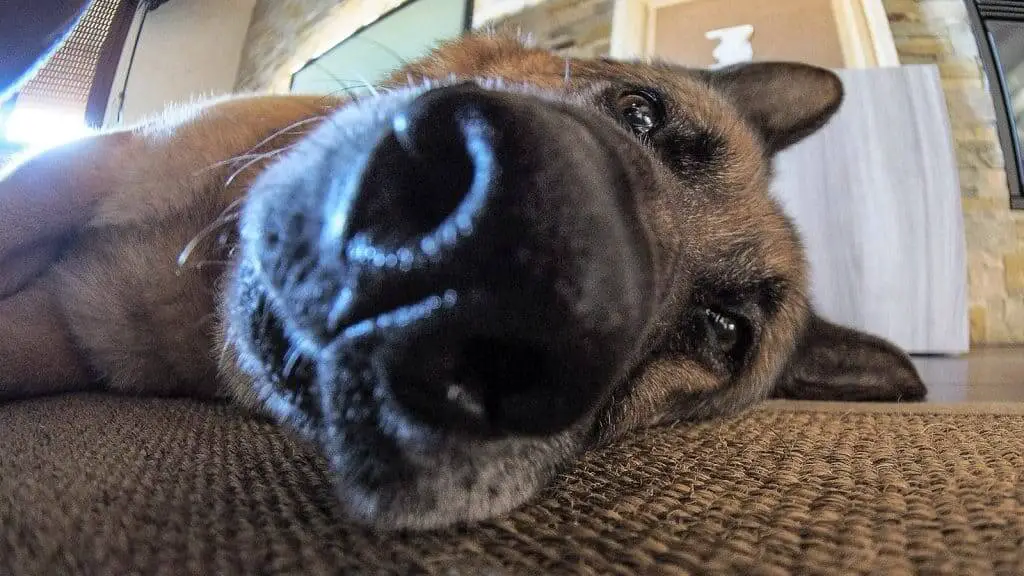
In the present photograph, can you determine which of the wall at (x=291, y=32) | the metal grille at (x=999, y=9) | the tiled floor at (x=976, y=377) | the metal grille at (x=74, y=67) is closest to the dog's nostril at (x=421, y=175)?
the tiled floor at (x=976, y=377)

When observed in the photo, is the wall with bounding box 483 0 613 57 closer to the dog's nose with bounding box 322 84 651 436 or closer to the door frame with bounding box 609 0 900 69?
the door frame with bounding box 609 0 900 69

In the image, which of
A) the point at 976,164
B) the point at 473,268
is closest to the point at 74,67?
the point at 473,268

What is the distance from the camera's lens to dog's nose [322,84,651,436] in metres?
0.45

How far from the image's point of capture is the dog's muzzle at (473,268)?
45 cm

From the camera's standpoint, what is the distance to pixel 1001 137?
13.0 ft

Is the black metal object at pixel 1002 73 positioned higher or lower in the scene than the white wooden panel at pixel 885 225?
higher

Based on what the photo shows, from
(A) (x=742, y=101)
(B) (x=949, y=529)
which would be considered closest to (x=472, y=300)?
(B) (x=949, y=529)

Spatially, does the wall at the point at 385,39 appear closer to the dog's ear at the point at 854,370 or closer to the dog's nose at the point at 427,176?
the dog's ear at the point at 854,370

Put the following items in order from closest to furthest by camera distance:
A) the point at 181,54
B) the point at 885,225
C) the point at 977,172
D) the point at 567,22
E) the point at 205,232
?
the point at 205,232
the point at 885,225
the point at 977,172
the point at 567,22
the point at 181,54

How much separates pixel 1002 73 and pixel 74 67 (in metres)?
5.60

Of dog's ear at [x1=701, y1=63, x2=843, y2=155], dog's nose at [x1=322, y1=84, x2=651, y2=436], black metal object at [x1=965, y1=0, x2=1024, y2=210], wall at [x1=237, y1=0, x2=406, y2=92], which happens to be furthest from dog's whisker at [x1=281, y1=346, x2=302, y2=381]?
wall at [x1=237, y1=0, x2=406, y2=92]

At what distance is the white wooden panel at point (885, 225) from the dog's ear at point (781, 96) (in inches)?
62.6

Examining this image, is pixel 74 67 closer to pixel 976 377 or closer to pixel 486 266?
pixel 486 266

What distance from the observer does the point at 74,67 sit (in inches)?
113
